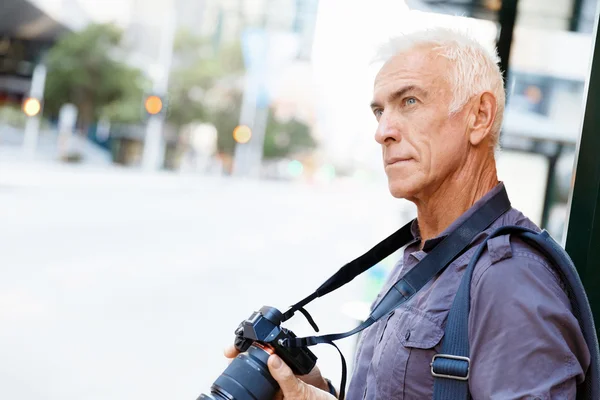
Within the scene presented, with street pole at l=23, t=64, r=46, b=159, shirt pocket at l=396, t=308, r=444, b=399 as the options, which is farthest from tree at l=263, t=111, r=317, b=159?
shirt pocket at l=396, t=308, r=444, b=399

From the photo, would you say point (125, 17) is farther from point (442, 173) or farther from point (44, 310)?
point (442, 173)

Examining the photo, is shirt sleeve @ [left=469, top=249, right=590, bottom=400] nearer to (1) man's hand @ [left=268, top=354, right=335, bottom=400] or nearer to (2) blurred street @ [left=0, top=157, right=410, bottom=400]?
(1) man's hand @ [left=268, top=354, right=335, bottom=400]

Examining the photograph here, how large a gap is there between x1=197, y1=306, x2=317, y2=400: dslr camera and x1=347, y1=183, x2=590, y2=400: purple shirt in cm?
12

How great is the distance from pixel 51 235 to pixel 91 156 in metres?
25.7

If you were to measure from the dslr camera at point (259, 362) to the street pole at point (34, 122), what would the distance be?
29.7 metres

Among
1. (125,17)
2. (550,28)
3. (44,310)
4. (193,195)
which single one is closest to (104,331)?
(44,310)

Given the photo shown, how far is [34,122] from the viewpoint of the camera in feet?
102

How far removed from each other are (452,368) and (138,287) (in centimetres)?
776

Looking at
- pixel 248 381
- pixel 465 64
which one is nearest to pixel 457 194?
pixel 465 64

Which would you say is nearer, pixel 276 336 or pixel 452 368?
pixel 452 368

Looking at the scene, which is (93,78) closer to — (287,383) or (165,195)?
(165,195)

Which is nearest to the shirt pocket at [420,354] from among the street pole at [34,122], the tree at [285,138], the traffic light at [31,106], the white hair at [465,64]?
the white hair at [465,64]

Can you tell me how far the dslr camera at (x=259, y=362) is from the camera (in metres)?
1.04

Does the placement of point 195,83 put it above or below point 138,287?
above
